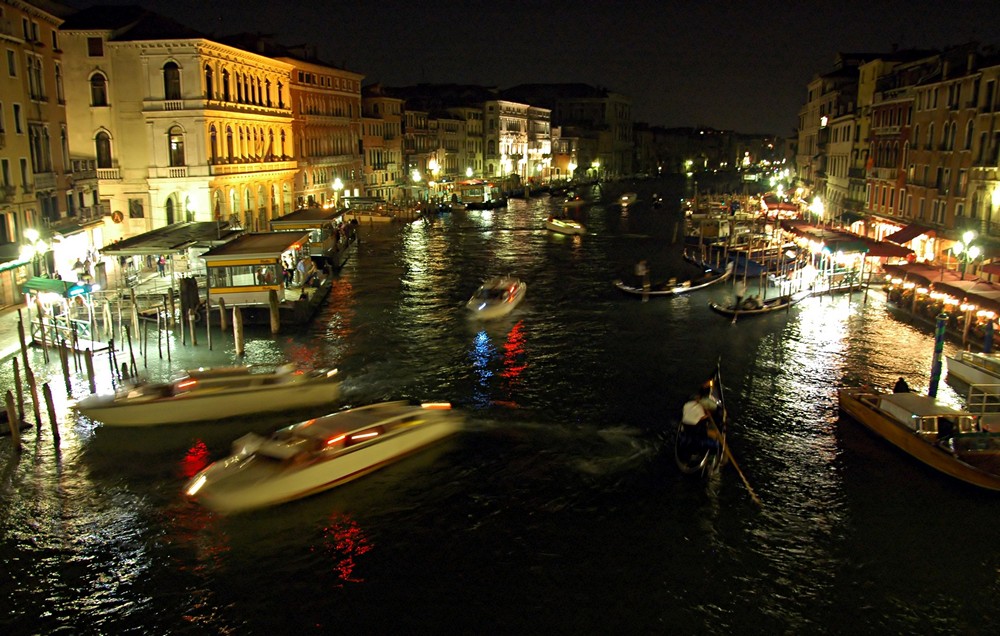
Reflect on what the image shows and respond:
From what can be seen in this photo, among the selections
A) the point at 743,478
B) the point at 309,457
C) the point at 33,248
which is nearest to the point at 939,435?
the point at 743,478

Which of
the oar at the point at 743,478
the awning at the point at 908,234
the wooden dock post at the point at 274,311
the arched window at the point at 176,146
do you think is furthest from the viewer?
the arched window at the point at 176,146

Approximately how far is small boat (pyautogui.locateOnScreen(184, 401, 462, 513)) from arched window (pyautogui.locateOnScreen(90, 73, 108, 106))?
3197cm

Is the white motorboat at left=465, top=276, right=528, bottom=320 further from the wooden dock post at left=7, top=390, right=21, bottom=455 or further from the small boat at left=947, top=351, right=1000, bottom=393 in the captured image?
the wooden dock post at left=7, top=390, right=21, bottom=455

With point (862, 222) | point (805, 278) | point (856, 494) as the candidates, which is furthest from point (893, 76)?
point (856, 494)

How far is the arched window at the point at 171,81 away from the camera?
133 ft

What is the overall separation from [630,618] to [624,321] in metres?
18.6

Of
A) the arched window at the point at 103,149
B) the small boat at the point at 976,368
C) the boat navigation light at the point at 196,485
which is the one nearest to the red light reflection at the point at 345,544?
the boat navigation light at the point at 196,485

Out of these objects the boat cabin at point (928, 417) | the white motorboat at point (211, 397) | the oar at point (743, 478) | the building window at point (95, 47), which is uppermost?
the building window at point (95, 47)

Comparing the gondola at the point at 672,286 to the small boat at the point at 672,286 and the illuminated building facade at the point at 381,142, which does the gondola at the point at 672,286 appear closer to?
the small boat at the point at 672,286

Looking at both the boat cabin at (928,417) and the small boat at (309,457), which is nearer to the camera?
the small boat at (309,457)

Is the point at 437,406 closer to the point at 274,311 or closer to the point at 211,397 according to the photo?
the point at 211,397

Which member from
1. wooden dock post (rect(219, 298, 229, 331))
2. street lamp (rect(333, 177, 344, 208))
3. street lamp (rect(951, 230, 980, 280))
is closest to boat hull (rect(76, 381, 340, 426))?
wooden dock post (rect(219, 298, 229, 331))

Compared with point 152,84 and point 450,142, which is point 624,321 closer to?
point 152,84

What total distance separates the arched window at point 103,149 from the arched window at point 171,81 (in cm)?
378
